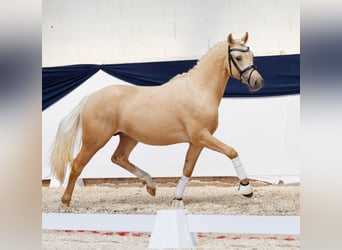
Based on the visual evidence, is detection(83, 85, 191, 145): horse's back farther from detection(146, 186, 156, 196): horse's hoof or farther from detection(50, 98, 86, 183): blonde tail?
detection(146, 186, 156, 196): horse's hoof

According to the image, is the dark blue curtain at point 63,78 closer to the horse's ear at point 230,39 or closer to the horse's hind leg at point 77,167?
the horse's hind leg at point 77,167

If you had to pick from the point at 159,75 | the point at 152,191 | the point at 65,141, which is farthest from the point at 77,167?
the point at 159,75

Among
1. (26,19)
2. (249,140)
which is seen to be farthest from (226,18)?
(26,19)

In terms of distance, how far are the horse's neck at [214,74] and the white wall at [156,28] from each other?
105 millimetres

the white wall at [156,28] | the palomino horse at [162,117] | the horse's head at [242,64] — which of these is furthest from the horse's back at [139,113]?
the horse's head at [242,64]

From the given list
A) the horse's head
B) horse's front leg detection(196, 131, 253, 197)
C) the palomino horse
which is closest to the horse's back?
the palomino horse

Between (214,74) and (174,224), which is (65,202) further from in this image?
(214,74)

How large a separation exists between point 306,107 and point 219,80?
212 cm

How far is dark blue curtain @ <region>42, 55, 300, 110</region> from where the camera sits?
242cm

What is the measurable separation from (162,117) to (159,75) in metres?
0.24

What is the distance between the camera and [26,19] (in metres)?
0.35

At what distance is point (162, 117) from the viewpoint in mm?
2506

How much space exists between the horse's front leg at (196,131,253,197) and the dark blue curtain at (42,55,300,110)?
0.80 feet

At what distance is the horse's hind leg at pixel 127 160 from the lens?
8.34ft
